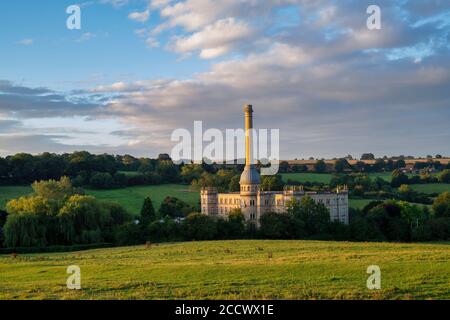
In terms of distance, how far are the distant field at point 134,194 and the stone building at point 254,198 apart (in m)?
11.7

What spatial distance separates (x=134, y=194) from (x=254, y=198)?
3583 cm

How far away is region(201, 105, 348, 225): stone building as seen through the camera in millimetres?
88625

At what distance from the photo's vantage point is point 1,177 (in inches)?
4722

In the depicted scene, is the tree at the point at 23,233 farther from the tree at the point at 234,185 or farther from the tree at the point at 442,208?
the tree at the point at 442,208

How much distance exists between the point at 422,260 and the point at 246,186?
60.3 m

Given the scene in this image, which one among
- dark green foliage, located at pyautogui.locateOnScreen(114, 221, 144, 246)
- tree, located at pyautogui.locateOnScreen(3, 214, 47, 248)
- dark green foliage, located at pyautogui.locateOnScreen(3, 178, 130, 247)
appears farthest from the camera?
dark green foliage, located at pyautogui.locateOnScreen(114, 221, 144, 246)

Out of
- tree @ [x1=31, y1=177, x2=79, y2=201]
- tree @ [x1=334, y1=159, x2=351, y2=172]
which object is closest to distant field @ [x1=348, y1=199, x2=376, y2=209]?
tree @ [x1=31, y1=177, x2=79, y2=201]

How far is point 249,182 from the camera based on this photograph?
301ft

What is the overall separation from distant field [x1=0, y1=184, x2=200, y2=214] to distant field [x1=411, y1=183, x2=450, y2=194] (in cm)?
4894

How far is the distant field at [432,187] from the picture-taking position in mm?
122588

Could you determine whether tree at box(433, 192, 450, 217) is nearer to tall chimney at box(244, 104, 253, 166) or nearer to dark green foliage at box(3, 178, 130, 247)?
tall chimney at box(244, 104, 253, 166)
